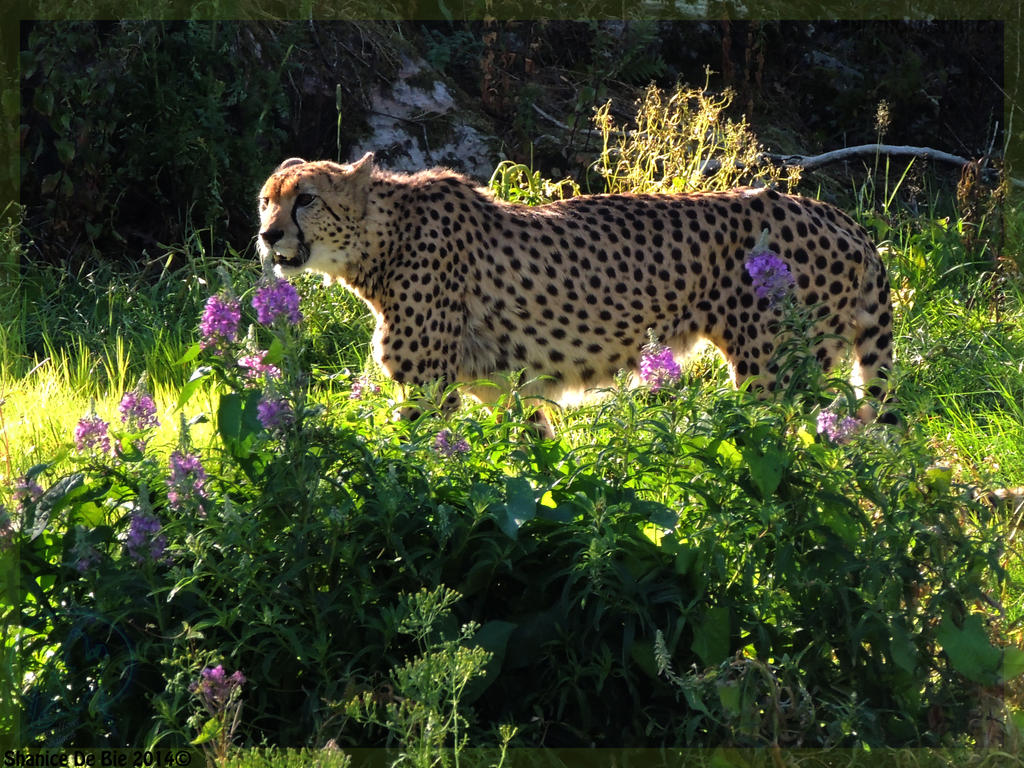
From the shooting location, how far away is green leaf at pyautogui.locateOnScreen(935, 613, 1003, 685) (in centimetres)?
315

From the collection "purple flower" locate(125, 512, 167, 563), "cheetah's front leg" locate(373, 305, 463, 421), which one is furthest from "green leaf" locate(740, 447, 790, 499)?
"cheetah's front leg" locate(373, 305, 463, 421)

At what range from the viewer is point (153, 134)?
790 centimetres

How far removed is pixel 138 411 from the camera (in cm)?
357

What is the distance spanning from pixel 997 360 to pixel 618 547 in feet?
11.4

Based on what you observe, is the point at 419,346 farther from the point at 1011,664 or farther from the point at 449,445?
the point at 1011,664

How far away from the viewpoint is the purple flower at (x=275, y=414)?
10.2ft

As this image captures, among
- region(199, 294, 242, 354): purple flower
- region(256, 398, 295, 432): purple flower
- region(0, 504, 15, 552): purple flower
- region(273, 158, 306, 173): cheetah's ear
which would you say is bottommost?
region(0, 504, 15, 552): purple flower

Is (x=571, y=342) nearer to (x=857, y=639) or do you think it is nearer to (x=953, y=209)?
(x=857, y=639)

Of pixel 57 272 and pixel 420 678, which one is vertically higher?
pixel 420 678

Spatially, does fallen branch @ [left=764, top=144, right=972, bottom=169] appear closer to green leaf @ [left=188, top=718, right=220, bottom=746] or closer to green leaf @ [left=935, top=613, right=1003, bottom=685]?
green leaf @ [left=935, top=613, right=1003, bottom=685]

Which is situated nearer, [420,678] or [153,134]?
[420,678]

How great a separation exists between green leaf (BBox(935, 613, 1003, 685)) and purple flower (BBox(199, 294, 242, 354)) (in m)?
1.78

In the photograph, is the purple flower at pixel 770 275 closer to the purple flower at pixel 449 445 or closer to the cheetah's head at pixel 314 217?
the purple flower at pixel 449 445

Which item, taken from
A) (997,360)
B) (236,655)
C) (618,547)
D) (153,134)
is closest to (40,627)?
(236,655)
